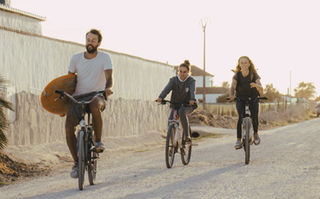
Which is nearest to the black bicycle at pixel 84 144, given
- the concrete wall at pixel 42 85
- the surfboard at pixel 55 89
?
the surfboard at pixel 55 89

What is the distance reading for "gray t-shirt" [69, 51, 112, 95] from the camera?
7020mm

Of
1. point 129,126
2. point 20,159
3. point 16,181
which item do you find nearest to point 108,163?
point 20,159

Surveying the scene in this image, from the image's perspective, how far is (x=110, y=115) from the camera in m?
16.3

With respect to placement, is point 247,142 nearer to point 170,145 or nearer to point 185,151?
point 185,151

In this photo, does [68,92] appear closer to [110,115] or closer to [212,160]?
[212,160]

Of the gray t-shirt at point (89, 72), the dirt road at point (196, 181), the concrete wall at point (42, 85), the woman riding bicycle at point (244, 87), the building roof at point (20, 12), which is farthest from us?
the building roof at point (20, 12)

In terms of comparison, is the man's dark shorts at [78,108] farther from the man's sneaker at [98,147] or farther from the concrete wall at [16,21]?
the concrete wall at [16,21]

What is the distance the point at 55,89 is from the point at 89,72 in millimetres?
513

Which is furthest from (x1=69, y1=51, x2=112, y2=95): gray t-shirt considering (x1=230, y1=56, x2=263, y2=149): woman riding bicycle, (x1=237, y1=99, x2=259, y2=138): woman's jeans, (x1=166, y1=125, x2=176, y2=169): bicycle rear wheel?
(x1=237, y1=99, x2=259, y2=138): woman's jeans

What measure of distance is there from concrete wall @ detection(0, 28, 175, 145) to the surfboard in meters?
4.49

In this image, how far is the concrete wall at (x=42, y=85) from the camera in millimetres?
11539

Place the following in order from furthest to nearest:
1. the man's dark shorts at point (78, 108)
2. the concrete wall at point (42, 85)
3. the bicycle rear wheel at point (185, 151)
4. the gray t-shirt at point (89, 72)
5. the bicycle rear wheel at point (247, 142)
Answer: the concrete wall at point (42, 85), the bicycle rear wheel at point (185, 151), the bicycle rear wheel at point (247, 142), the gray t-shirt at point (89, 72), the man's dark shorts at point (78, 108)

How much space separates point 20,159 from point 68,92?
408cm

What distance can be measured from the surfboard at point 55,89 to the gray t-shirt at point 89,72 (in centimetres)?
9
